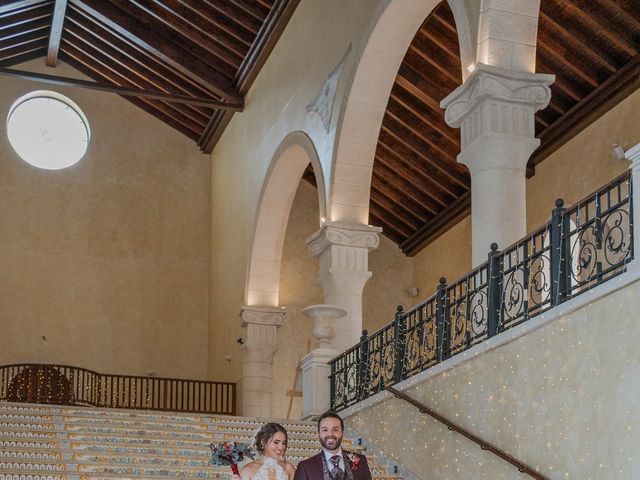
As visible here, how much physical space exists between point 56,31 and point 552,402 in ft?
52.1

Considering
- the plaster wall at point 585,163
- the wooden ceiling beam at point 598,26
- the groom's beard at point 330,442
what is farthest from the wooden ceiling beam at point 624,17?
the groom's beard at point 330,442

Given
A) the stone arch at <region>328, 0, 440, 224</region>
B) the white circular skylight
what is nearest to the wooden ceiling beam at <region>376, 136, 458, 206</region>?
the stone arch at <region>328, 0, 440, 224</region>

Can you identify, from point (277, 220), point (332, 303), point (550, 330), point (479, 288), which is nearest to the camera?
point (550, 330)

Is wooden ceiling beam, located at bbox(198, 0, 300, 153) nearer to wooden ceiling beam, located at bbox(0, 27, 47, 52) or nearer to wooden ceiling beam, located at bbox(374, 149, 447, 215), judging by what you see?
wooden ceiling beam, located at bbox(374, 149, 447, 215)

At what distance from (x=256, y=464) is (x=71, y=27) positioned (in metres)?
17.2

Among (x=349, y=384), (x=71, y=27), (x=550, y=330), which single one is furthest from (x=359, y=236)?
(x=71, y=27)

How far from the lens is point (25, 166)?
21641 mm

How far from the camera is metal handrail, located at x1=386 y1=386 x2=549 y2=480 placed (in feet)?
23.9

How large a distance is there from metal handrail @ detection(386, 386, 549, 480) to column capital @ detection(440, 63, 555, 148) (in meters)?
2.38

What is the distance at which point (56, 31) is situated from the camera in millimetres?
20781

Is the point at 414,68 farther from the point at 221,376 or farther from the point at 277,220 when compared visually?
the point at 221,376

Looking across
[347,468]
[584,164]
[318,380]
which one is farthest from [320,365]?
[347,468]

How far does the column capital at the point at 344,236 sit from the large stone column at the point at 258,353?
439cm

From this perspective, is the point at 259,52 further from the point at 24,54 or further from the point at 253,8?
the point at 24,54
